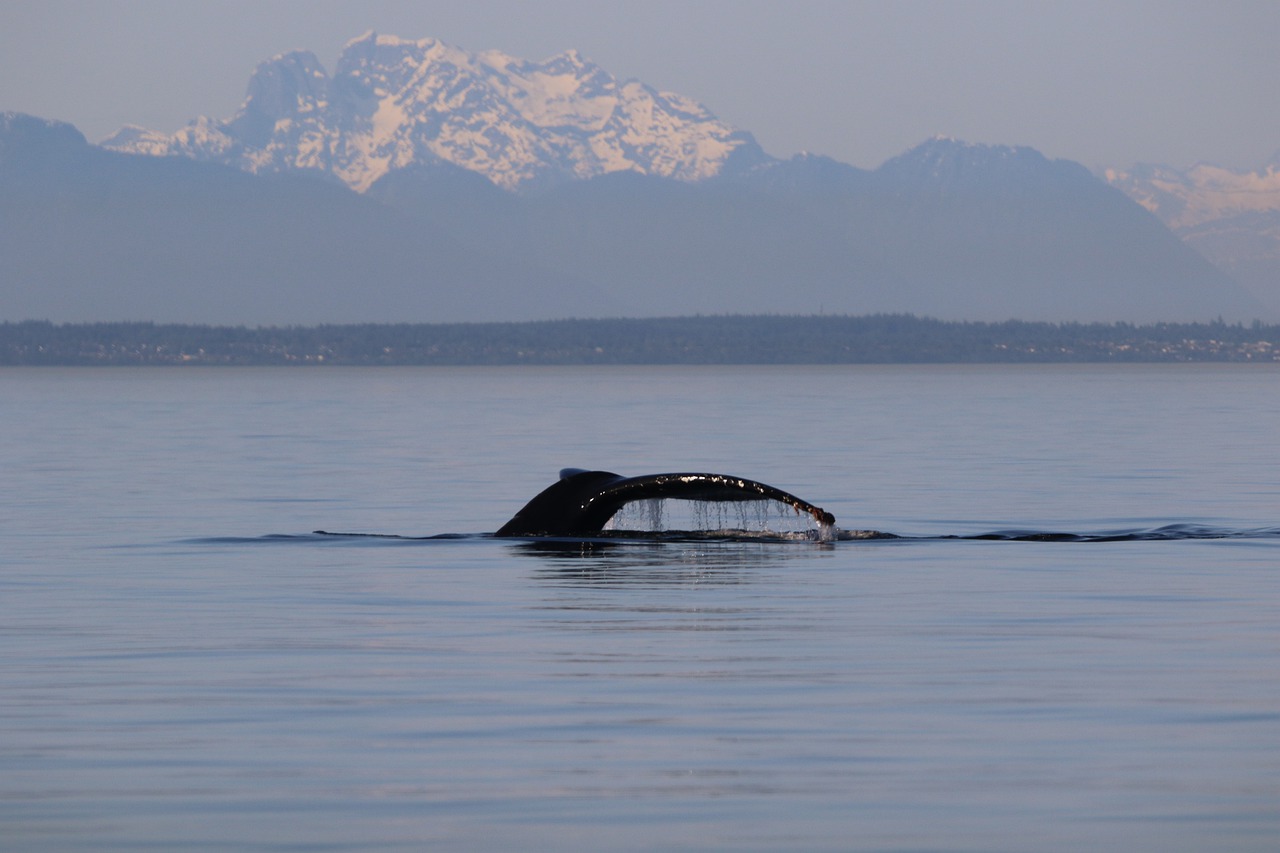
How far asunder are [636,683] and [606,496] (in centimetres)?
1161

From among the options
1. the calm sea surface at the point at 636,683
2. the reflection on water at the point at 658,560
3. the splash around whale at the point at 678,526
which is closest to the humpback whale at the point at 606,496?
the splash around whale at the point at 678,526

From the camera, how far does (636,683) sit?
17.3m

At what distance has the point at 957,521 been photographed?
3691cm

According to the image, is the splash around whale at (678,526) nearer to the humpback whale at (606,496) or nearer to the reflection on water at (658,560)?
the humpback whale at (606,496)

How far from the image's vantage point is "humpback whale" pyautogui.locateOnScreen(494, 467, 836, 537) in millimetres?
25781

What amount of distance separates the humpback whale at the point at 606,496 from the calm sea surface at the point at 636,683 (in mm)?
751

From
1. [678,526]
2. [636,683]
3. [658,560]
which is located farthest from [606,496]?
[636,683]

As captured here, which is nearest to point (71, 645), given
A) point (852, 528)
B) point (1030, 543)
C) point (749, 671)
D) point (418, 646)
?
point (418, 646)

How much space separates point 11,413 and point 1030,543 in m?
98.9

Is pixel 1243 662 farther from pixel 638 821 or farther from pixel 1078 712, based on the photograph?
pixel 638 821

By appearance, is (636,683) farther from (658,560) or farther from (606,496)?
(606,496)

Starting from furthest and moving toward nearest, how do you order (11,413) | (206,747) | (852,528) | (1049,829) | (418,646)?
(11,413) → (852,528) → (418,646) → (206,747) → (1049,829)

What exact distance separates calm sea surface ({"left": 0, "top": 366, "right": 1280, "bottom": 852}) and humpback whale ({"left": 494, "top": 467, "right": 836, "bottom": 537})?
0.75 metres

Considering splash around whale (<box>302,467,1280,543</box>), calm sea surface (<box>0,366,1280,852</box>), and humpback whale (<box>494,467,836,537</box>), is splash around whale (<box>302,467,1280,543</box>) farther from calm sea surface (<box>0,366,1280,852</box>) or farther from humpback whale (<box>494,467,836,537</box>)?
calm sea surface (<box>0,366,1280,852</box>)
